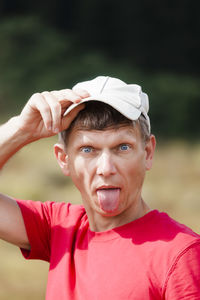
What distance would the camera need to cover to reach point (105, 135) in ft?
6.47

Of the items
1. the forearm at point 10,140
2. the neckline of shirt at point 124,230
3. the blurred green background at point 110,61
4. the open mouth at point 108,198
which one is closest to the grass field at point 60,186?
the blurred green background at point 110,61

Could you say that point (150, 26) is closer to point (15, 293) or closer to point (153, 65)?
point (153, 65)

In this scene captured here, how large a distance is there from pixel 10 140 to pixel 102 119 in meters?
0.40

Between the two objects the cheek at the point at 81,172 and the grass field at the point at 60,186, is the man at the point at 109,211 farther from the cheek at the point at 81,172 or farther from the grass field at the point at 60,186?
the grass field at the point at 60,186

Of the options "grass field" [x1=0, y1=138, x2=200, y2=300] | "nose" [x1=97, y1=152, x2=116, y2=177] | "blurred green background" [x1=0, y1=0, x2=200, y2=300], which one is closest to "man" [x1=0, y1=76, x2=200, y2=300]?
"nose" [x1=97, y1=152, x2=116, y2=177]

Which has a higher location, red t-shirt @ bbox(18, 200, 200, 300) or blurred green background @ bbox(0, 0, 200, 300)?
blurred green background @ bbox(0, 0, 200, 300)

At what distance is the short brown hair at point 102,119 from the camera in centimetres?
198

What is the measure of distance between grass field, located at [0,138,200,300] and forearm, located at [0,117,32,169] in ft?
10.8

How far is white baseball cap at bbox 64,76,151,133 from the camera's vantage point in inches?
76.7

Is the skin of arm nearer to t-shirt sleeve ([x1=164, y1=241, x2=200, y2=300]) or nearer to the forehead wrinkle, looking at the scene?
the forehead wrinkle

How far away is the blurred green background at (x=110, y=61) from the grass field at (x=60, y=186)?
0.6 inches

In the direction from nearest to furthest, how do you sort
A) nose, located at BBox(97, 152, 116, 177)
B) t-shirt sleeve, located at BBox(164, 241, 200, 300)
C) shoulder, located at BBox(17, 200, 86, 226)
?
t-shirt sleeve, located at BBox(164, 241, 200, 300), nose, located at BBox(97, 152, 116, 177), shoulder, located at BBox(17, 200, 86, 226)

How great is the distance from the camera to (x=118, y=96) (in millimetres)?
1999

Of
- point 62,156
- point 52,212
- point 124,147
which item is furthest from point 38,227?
point 124,147
